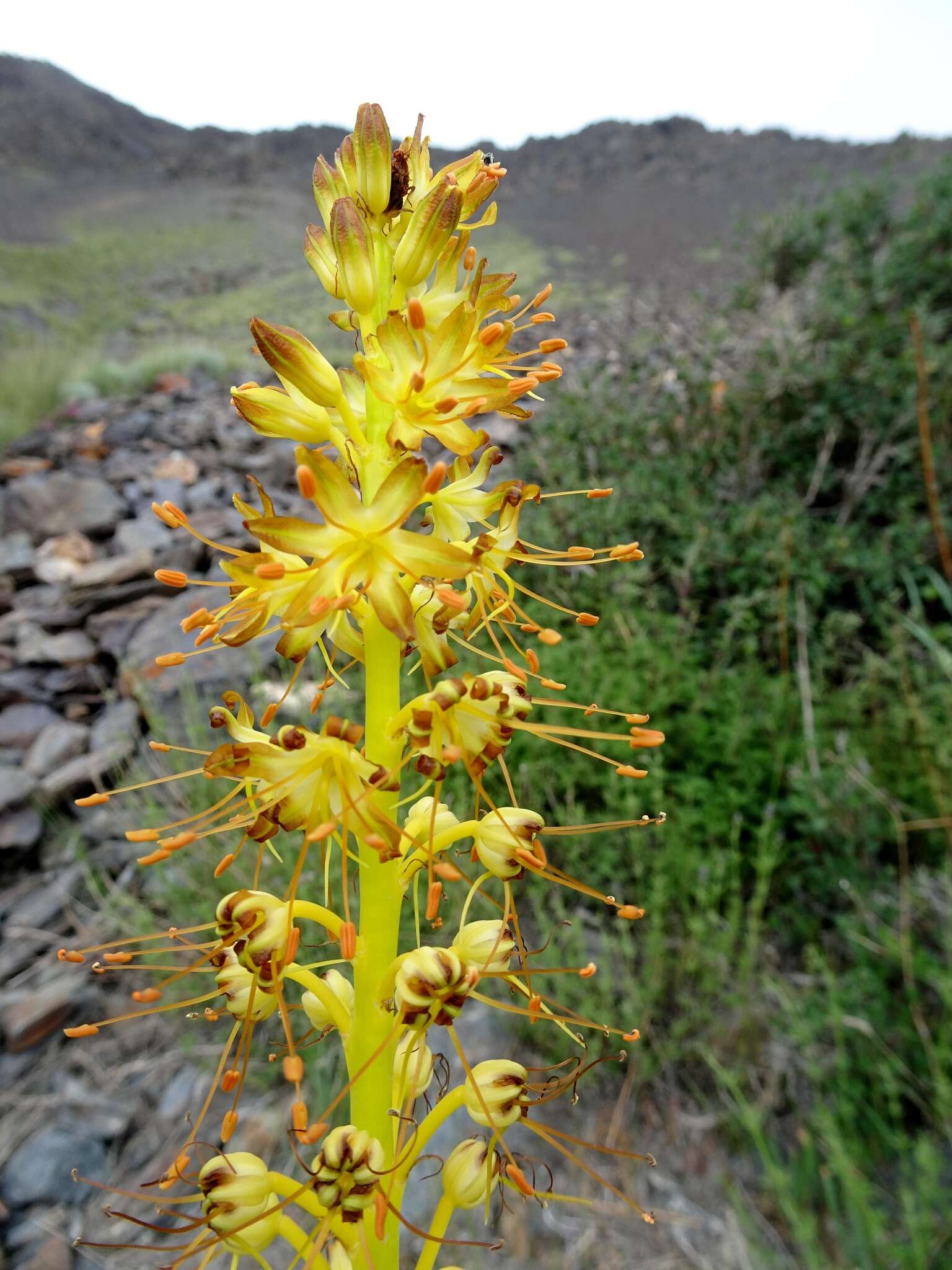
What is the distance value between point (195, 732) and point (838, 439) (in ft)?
14.4

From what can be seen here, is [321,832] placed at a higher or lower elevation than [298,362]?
lower

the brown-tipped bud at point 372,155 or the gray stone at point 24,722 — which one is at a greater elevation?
the brown-tipped bud at point 372,155

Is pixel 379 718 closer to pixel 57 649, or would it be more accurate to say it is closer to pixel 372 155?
pixel 372 155

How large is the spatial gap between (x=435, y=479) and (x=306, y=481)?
0.18 meters

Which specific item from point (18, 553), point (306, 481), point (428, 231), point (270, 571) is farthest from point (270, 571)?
point (18, 553)

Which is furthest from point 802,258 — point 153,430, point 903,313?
point 153,430

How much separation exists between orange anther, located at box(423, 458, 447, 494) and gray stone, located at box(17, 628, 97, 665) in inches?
171

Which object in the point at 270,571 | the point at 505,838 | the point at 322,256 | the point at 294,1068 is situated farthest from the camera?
the point at 322,256

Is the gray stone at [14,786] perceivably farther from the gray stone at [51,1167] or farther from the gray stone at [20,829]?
the gray stone at [51,1167]

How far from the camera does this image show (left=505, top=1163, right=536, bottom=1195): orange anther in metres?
1.17

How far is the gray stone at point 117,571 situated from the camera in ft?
17.2

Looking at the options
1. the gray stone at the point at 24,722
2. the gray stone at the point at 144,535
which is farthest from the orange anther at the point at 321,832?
the gray stone at the point at 144,535

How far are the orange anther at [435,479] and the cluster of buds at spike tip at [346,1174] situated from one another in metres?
0.89

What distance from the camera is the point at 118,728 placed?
13.7 ft
